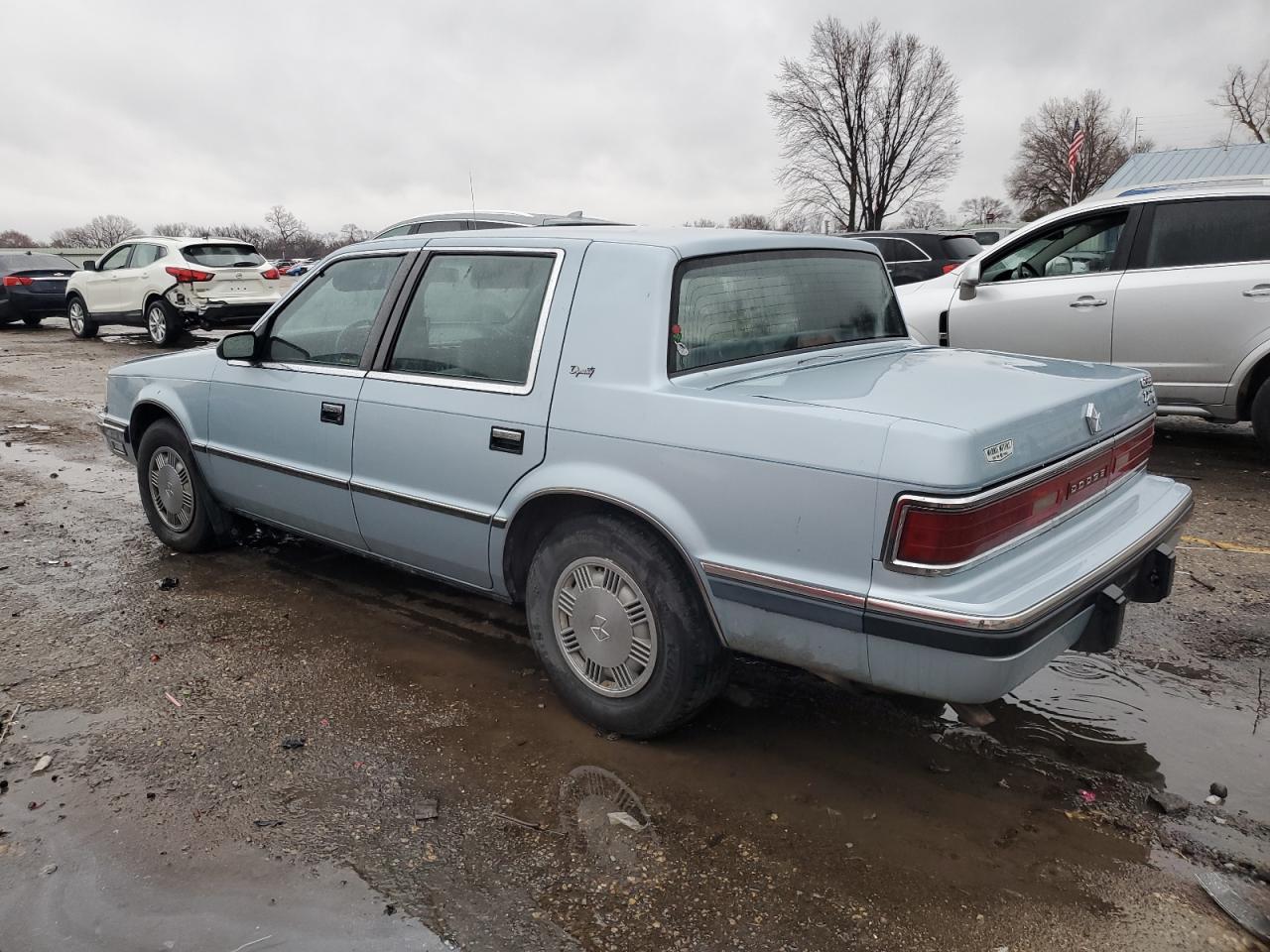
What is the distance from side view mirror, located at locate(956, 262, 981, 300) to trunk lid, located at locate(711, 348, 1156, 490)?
3.93 m

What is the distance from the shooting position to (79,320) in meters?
17.5

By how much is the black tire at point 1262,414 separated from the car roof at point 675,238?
3792 mm

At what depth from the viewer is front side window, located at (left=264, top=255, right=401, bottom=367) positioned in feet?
13.5

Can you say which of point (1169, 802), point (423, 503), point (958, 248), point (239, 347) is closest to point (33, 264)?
point (958, 248)

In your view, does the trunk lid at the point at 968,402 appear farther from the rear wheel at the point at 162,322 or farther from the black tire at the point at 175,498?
the rear wheel at the point at 162,322

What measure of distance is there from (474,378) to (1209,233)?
214 inches

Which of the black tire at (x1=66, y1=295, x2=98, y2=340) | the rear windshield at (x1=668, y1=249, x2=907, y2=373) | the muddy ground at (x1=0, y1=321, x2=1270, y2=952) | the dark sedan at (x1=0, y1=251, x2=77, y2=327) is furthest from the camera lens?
the dark sedan at (x1=0, y1=251, x2=77, y2=327)

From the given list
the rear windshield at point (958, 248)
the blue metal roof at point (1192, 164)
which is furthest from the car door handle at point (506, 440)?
the blue metal roof at point (1192, 164)

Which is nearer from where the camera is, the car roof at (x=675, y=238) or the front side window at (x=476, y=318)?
the car roof at (x=675, y=238)

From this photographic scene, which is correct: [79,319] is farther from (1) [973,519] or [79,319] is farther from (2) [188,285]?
(1) [973,519]

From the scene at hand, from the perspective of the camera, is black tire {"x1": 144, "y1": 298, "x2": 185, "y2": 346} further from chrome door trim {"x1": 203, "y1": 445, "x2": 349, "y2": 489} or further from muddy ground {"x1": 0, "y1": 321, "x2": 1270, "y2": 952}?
muddy ground {"x1": 0, "y1": 321, "x2": 1270, "y2": 952}

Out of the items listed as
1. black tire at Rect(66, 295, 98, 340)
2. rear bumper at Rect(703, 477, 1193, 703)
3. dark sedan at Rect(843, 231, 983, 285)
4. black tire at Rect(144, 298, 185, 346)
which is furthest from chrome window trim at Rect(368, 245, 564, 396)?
black tire at Rect(66, 295, 98, 340)

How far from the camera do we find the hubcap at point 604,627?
313 cm

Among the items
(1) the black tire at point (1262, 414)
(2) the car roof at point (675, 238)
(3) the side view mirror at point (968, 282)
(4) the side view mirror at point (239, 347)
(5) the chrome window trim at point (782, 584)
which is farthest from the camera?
(3) the side view mirror at point (968, 282)
